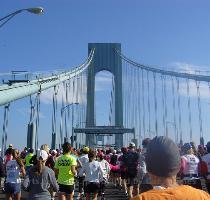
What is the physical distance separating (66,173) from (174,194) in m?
8.62

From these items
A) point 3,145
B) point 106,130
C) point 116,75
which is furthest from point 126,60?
point 3,145

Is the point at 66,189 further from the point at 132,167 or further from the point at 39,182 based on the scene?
the point at 132,167

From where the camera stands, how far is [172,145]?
2555 millimetres

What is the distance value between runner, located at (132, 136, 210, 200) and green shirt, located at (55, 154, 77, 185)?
8.34 meters

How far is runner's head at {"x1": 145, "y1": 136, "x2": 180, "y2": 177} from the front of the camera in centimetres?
250

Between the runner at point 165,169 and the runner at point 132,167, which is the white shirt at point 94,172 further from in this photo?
the runner at point 165,169

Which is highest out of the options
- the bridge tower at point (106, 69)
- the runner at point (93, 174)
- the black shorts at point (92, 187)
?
the bridge tower at point (106, 69)

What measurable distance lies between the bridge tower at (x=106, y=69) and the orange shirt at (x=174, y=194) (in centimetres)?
6981

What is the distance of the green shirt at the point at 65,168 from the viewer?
10.8 m

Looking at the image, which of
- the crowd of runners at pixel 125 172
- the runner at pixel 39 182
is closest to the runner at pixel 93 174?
the crowd of runners at pixel 125 172

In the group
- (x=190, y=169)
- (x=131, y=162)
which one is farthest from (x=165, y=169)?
(x=131, y=162)

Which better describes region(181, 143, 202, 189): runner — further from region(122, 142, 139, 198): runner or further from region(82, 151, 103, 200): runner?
region(122, 142, 139, 198): runner

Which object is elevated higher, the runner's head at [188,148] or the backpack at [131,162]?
the runner's head at [188,148]

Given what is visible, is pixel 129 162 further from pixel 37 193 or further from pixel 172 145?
pixel 172 145
